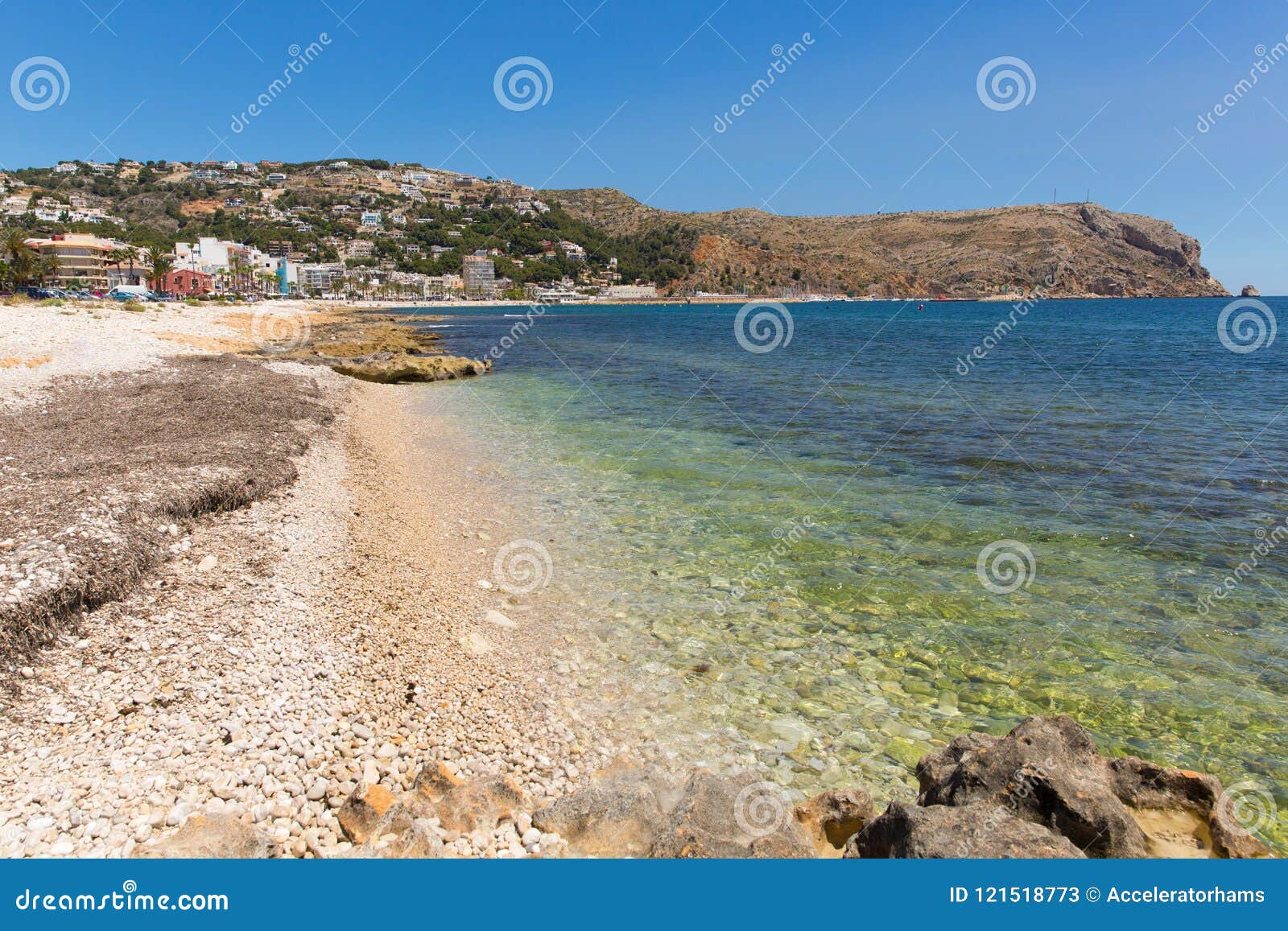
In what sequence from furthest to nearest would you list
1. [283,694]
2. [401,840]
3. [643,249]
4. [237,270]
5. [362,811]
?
[643,249], [237,270], [283,694], [362,811], [401,840]

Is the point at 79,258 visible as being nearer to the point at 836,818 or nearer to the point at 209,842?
the point at 209,842

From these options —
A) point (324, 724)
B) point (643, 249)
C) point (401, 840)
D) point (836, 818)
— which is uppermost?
point (643, 249)

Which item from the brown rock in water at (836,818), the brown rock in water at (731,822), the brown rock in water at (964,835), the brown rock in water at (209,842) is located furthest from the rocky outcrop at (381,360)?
the brown rock in water at (964,835)

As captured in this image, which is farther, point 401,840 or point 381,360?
point 381,360

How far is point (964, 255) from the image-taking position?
164m

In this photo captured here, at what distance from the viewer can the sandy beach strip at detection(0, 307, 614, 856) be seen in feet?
14.3

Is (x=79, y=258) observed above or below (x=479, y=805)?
above

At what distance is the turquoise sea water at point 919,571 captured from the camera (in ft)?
20.6

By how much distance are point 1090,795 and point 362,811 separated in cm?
438

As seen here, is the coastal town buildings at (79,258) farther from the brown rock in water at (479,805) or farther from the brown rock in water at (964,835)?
the brown rock in water at (964,835)

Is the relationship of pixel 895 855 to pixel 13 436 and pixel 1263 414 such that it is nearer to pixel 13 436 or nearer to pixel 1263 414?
pixel 13 436

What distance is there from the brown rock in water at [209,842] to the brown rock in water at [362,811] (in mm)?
475

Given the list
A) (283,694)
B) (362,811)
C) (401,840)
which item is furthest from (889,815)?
(283,694)

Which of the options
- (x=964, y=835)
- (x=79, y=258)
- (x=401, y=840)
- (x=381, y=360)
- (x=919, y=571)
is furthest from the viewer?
(x=79, y=258)
